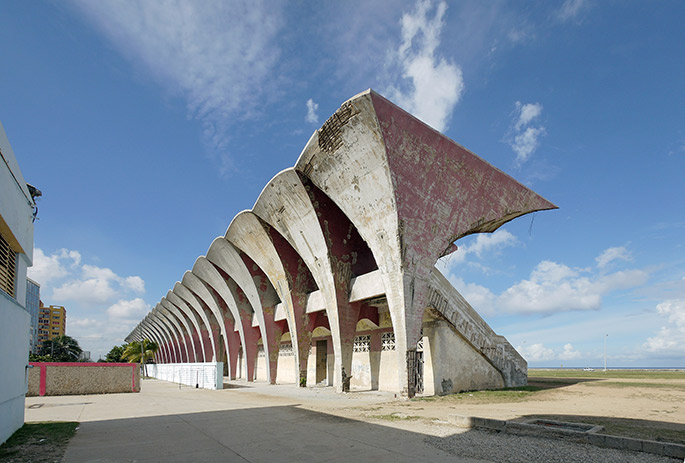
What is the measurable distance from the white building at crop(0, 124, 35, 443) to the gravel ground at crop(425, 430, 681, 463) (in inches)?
321

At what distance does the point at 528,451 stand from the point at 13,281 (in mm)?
11111

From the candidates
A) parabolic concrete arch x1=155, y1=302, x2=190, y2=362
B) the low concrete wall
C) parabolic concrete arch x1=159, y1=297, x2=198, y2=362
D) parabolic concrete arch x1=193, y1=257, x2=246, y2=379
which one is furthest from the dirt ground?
parabolic concrete arch x1=155, y1=302, x2=190, y2=362

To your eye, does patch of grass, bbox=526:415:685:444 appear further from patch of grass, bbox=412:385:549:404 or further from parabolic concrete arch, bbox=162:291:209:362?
parabolic concrete arch, bbox=162:291:209:362

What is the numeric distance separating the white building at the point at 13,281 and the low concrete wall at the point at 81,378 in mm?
14721

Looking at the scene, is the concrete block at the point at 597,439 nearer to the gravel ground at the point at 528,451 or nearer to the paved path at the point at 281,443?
the gravel ground at the point at 528,451

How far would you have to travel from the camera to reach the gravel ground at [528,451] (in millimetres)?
6844

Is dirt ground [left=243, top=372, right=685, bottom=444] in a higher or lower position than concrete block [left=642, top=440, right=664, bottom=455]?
lower

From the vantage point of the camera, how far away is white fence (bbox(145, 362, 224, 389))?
2678 centimetres

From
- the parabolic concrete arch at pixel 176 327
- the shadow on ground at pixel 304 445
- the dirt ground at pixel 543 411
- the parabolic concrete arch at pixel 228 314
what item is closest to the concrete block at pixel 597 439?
the shadow on ground at pixel 304 445

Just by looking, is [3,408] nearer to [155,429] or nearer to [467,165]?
[155,429]

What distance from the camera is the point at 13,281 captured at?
32.3 ft

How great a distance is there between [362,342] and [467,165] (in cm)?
1174

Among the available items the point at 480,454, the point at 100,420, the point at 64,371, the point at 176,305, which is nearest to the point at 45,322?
the point at 176,305

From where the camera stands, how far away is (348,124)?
57.3ft
